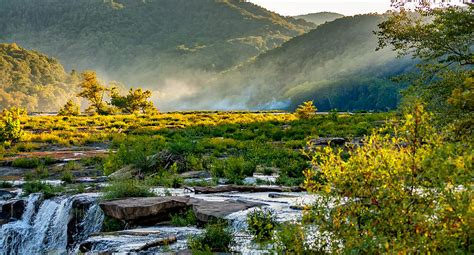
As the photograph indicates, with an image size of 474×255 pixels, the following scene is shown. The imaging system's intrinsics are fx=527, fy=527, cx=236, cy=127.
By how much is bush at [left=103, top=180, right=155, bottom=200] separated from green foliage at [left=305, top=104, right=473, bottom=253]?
8.14 meters

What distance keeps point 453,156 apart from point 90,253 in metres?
6.56

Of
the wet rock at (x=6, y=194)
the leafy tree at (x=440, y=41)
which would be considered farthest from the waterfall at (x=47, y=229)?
the leafy tree at (x=440, y=41)

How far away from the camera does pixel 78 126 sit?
46344mm

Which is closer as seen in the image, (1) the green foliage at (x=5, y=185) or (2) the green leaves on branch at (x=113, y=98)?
(1) the green foliage at (x=5, y=185)

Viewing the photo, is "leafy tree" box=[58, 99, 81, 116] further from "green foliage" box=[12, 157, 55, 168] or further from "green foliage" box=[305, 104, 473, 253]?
"green foliage" box=[305, 104, 473, 253]

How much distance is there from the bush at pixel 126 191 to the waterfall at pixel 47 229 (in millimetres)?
456

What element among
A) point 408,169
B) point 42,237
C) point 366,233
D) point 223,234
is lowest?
point 42,237

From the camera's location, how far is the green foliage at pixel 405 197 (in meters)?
5.08

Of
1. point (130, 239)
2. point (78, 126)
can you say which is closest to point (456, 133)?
point (130, 239)

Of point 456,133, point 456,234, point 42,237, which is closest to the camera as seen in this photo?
point 456,234

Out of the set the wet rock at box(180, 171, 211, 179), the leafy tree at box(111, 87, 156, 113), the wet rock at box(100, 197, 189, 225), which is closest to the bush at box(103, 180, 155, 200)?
the wet rock at box(100, 197, 189, 225)

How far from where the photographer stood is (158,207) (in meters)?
11.7

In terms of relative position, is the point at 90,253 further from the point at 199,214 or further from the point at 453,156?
the point at 453,156

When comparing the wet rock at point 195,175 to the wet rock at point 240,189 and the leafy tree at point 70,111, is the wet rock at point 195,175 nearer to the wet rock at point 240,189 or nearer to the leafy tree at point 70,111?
the wet rock at point 240,189
